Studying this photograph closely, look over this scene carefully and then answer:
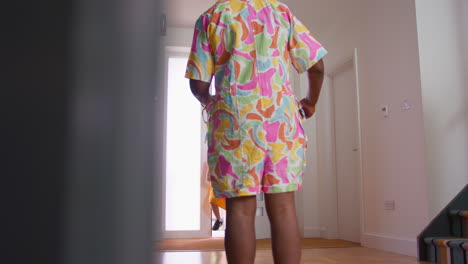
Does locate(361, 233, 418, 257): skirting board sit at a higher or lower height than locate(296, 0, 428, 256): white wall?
lower

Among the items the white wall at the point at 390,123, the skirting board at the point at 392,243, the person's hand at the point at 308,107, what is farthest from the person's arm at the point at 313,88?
the skirting board at the point at 392,243

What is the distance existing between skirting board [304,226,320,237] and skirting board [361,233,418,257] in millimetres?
1318

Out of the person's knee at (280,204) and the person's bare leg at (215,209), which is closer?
the person's knee at (280,204)

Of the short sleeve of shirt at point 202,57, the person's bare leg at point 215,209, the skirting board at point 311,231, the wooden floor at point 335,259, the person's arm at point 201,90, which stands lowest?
the skirting board at point 311,231

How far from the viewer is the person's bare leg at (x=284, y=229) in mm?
1070

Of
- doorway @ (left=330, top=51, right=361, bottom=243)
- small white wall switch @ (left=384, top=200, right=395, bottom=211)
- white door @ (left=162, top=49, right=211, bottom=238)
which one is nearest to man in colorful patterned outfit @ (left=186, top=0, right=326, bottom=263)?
small white wall switch @ (left=384, top=200, right=395, bottom=211)

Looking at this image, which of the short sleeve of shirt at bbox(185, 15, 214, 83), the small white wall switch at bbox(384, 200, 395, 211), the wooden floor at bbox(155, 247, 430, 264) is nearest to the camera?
the short sleeve of shirt at bbox(185, 15, 214, 83)

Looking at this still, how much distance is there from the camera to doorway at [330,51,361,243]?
437 cm

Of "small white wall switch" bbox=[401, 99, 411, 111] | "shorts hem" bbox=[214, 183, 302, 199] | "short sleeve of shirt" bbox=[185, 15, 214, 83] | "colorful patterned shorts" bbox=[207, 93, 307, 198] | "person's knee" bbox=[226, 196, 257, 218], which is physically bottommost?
"person's knee" bbox=[226, 196, 257, 218]

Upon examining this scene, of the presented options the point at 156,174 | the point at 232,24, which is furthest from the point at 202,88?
the point at 156,174

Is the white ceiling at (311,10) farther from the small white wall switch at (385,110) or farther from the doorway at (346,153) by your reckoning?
the small white wall switch at (385,110)

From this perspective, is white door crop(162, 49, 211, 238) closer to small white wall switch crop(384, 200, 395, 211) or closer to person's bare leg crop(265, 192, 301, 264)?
small white wall switch crop(384, 200, 395, 211)

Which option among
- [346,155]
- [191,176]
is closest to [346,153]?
[346,155]

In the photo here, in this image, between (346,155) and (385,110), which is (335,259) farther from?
(346,155)
